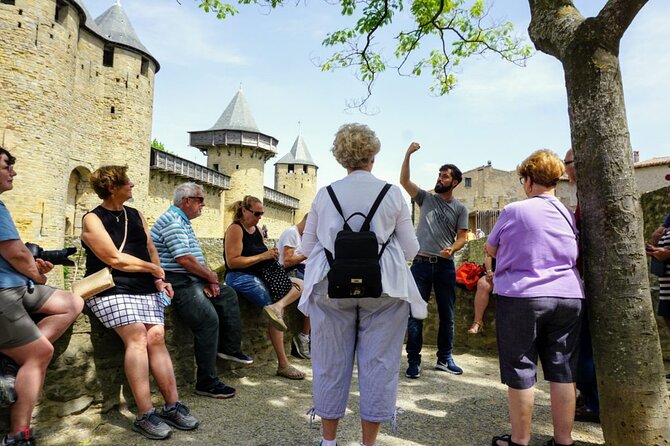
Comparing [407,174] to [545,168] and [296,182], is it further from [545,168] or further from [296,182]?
[296,182]

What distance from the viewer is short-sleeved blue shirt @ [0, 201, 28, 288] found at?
8.10 ft

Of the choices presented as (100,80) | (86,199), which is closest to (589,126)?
(86,199)

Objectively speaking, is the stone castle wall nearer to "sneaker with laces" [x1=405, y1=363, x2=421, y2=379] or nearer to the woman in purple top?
"sneaker with laces" [x1=405, y1=363, x2=421, y2=379]

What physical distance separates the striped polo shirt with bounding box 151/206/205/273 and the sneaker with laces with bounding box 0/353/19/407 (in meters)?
1.23

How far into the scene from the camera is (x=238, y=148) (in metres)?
40.0

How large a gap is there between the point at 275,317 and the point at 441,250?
1.60 meters

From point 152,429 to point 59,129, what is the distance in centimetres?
2042

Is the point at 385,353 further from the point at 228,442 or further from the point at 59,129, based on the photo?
the point at 59,129

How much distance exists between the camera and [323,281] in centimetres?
238

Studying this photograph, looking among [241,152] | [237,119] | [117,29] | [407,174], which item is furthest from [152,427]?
[237,119]

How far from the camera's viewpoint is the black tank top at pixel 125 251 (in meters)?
3.03

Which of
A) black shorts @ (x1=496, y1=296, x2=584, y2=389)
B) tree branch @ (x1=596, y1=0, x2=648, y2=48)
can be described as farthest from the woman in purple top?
tree branch @ (x1=596, y1=0, x2=648, y2=48)

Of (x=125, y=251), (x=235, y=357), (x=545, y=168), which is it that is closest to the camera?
(x=545, y=168)

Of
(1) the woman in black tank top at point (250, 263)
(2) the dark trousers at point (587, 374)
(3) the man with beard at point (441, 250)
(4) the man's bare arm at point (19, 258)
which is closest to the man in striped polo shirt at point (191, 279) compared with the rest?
(1) the woman in black tank top at point (250, 263)
